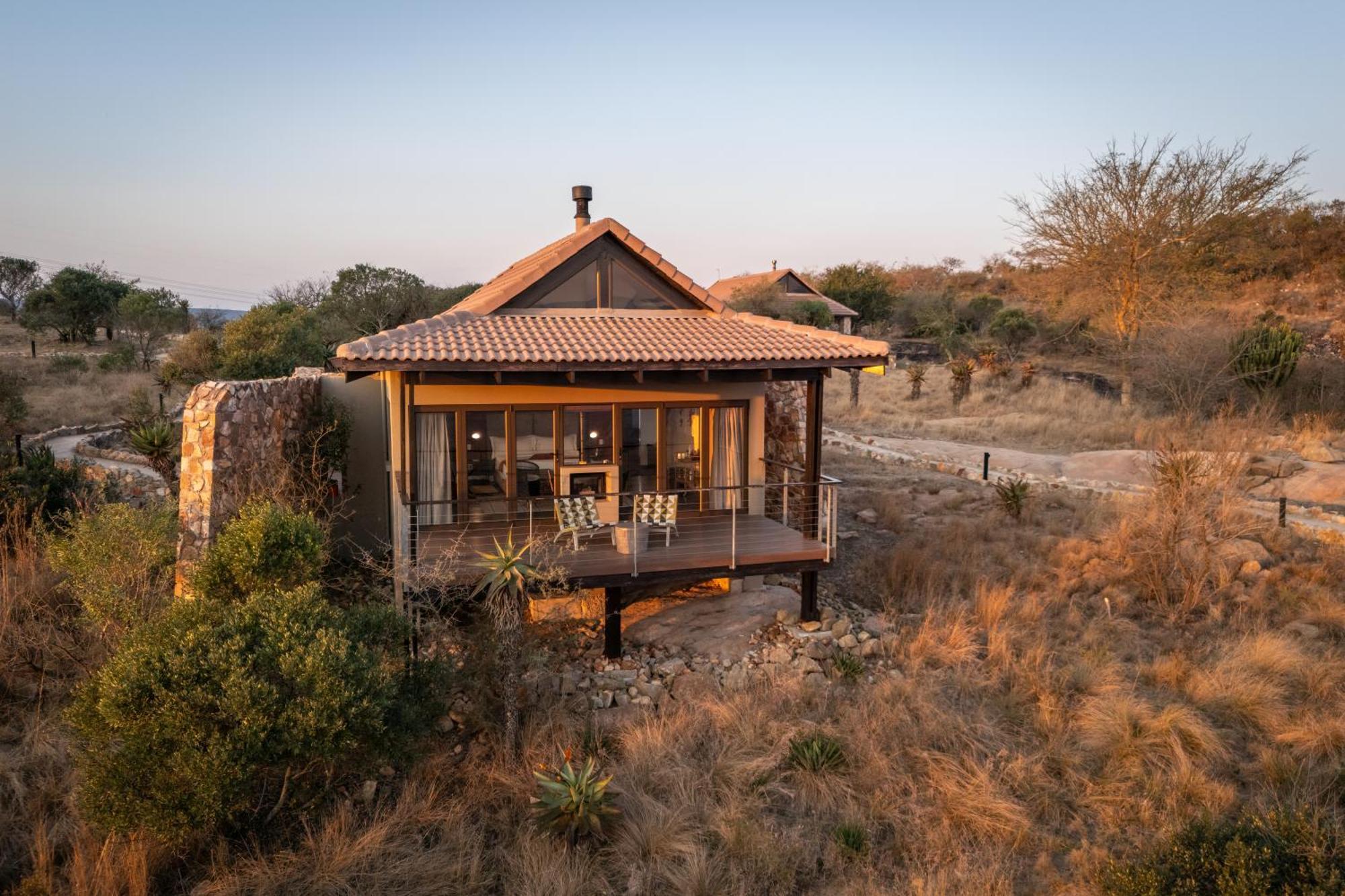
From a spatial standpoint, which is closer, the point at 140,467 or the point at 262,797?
the point at 262,797

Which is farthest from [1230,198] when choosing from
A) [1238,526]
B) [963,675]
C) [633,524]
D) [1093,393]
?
[633,524]

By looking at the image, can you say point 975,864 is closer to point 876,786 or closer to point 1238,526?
point 876,786

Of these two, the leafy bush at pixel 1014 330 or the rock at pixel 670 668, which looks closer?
the rock at pixel 670 668

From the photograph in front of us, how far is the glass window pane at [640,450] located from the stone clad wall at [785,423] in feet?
16.6

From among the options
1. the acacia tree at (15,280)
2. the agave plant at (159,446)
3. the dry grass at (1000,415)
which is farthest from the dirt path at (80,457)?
the acacia tree at (15,280)

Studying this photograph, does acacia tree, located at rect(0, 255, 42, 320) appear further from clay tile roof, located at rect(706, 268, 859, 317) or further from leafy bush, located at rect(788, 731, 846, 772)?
leafy bush, located at rect(788, 731, 846, 772)

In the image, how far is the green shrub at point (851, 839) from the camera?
6.34 meters

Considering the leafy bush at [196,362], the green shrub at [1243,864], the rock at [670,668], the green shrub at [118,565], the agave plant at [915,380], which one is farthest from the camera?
the agave plant at [915,380]

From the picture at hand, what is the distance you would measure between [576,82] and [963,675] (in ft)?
53.0

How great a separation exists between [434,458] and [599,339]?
9.92 feet

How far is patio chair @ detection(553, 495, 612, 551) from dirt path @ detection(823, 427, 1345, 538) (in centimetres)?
1034

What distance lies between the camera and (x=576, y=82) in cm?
1853

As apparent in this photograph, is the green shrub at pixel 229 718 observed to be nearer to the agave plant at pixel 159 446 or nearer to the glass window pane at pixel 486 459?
the glass window pane at pixel 486 459

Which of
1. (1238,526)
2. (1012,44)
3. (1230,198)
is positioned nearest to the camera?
(1238,526)
